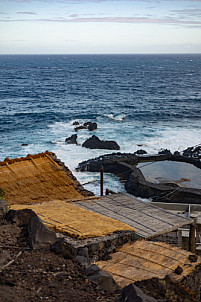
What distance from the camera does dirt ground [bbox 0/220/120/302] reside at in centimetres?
657

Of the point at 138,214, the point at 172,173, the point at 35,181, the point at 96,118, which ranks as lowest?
the point at 172,173

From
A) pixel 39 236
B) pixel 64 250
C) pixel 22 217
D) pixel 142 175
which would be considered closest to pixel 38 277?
pixel 64 250

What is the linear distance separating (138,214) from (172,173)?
16.6 metres

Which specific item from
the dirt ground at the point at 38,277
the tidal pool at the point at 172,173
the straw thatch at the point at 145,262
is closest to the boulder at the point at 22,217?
the dirt ground at the point at 38,277

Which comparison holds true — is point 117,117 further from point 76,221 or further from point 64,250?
point 64,250

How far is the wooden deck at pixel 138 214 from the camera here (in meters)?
10.7

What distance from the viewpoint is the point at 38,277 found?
23.8 feet

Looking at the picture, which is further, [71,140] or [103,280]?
[71,140]

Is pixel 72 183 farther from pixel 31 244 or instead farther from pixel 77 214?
pixel 31 244

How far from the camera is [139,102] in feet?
237

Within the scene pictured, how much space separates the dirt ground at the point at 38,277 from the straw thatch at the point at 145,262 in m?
1.02

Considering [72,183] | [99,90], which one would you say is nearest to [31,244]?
[72,183]

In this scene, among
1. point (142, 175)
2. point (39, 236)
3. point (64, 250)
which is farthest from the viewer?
point (142, 175)

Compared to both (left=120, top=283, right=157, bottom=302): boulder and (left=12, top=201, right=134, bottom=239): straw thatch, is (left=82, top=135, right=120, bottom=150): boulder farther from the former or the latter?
(left=120, top=283, right=157, bottom=302): boulder
